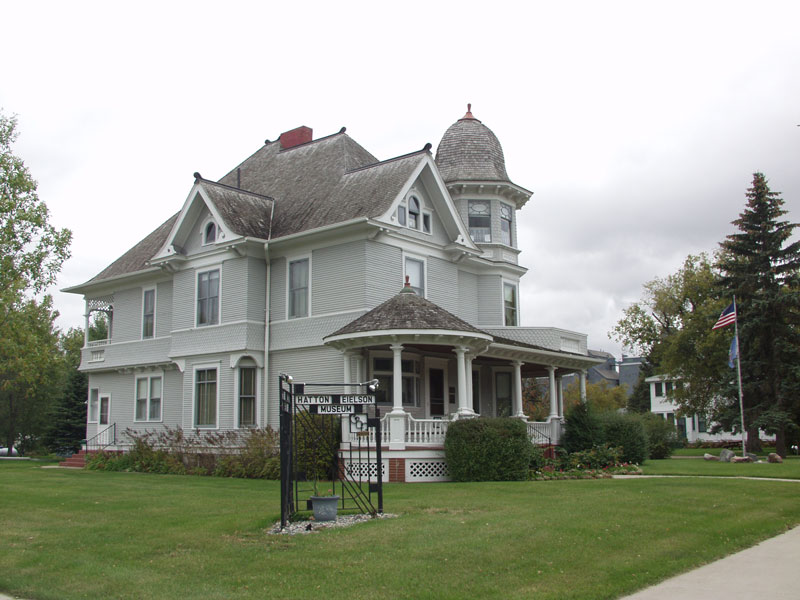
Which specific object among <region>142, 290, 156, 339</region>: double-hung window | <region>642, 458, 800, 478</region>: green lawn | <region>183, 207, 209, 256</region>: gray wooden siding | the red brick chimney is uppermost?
the red brick chimney

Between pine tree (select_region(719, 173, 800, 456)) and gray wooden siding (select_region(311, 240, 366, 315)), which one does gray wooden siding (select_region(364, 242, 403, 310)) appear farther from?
pine tree (select_region(719, 173, 800, 456))

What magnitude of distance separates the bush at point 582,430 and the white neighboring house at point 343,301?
0.55m

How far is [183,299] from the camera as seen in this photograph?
2914 cm

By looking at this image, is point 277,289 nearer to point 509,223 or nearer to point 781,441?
point 509,223

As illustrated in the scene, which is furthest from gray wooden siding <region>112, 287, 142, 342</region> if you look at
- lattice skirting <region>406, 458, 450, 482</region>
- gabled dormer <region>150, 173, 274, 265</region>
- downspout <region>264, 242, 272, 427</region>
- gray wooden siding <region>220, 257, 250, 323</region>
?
lattice skirting <region>406, 458, 450, 482</region>

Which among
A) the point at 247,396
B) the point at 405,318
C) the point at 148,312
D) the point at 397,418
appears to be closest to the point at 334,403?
the point at 397,418

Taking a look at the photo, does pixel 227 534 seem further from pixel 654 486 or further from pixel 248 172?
pixel 248 172

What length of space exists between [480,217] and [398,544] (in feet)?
72.7

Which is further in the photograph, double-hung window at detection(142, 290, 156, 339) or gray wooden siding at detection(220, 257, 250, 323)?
double-hung window at detection(142, 290, 156, 339)

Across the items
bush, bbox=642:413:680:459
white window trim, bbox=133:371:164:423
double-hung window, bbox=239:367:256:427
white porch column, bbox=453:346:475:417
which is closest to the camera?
white porch column, bbox=453:346:475:417

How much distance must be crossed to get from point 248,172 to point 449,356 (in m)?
12.9

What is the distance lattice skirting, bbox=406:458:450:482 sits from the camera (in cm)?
2178

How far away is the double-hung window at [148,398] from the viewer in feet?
102

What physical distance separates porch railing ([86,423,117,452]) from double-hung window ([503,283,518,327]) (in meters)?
16.3
